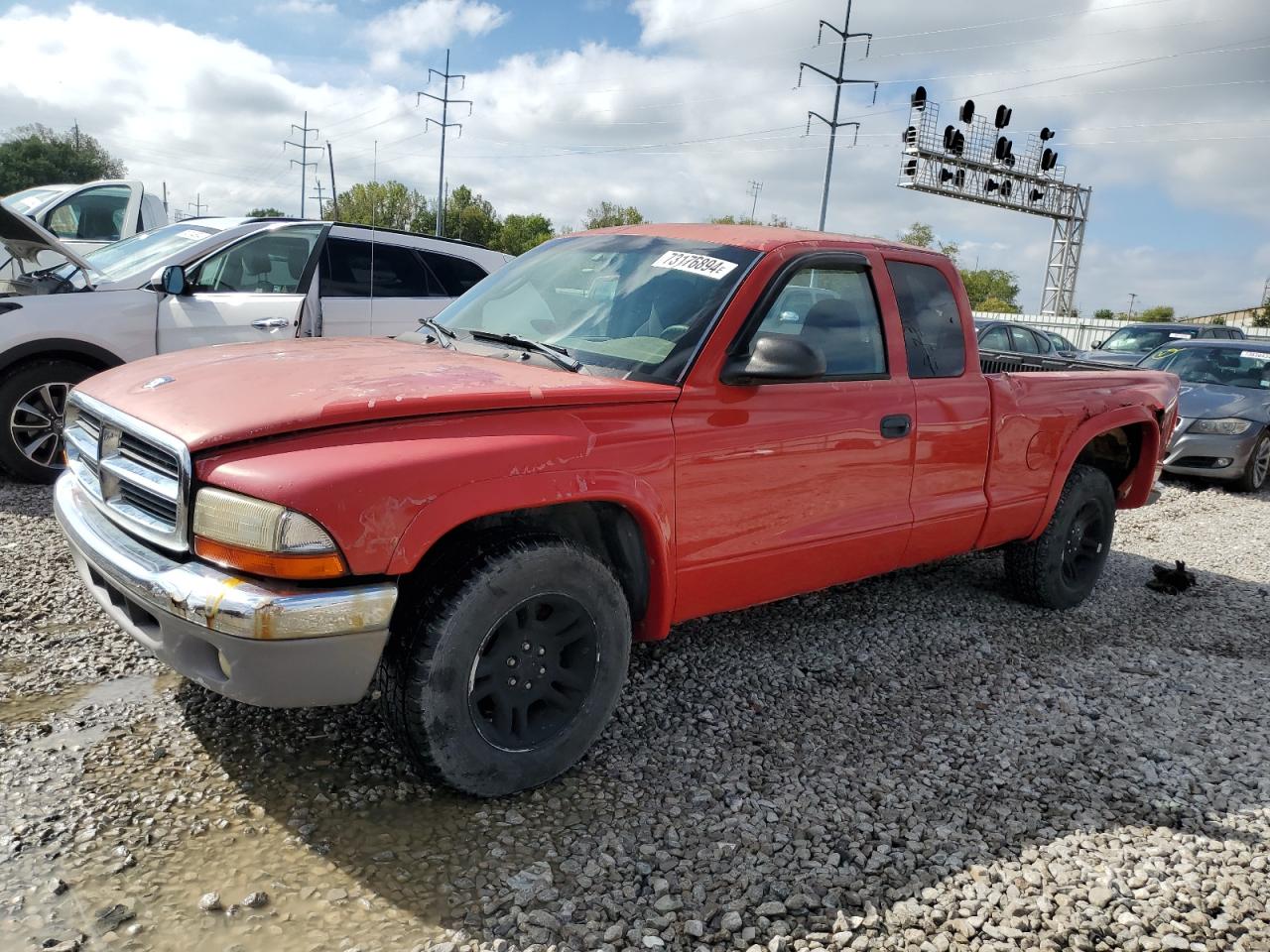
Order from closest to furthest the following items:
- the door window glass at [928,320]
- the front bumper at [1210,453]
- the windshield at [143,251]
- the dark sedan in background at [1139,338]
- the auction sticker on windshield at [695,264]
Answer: the auction sticker on windshield at [695,264], the door window glass at [928,320], the windshield at [143,251], the front bumper at [1210,453], the dark sedan in background at [1139,338]

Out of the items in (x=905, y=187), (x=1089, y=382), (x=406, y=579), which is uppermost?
(x=905, y=187)

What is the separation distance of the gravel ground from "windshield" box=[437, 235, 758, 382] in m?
1.40

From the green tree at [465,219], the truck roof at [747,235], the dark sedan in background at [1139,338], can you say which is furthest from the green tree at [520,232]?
the truck roof at [747,235]

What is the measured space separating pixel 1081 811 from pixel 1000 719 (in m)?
0.68

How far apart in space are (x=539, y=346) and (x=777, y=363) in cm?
88

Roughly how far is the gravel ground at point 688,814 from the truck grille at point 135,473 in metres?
0.82

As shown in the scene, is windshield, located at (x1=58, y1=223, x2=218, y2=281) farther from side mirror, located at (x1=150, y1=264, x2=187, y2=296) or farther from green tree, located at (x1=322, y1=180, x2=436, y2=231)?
green tree, located at (x1=322, y1=180, x2=436, y2=231)

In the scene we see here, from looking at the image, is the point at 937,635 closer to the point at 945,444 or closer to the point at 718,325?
the point at 945,444

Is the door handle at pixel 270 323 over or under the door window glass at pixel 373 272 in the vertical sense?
under

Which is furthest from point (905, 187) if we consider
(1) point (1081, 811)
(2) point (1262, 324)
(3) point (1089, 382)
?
(1) point (1081, 811)

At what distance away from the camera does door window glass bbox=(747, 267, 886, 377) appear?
366 centimetres

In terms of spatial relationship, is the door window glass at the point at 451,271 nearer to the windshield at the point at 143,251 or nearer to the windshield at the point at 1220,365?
the windshield at the point at 143,251

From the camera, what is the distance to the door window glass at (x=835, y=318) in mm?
3660

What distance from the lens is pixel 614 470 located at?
9.71 feet
